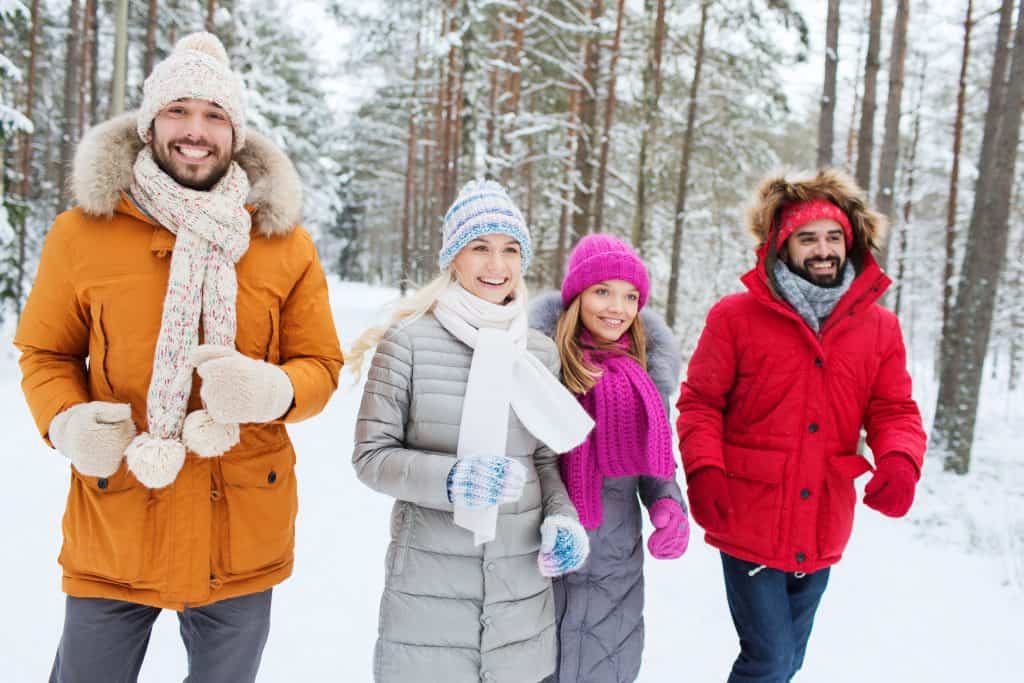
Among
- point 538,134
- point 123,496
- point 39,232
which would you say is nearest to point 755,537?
point 123,496

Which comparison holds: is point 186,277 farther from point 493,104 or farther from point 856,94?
point 856,94

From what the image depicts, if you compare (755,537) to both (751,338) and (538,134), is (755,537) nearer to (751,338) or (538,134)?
(751,338)

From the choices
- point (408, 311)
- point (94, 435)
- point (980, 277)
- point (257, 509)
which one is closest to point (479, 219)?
point (408, 311)

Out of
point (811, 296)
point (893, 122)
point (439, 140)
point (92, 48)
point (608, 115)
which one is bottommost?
point (811, 296)

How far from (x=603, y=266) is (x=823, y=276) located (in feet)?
3.26

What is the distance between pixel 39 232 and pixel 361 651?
20.2m

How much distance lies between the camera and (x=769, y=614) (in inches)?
109

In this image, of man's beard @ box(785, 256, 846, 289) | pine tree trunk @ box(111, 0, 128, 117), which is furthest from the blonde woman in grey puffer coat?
pine tree trunk @ box(111, 0, 128, 117)

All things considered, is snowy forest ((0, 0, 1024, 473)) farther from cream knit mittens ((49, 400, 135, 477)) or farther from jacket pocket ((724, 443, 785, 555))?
cream knit mittens ((49, 400, 135, 477))

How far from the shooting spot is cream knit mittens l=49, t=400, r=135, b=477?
6.32ft

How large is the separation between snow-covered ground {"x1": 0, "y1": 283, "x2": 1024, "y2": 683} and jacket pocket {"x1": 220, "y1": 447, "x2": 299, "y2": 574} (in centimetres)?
156

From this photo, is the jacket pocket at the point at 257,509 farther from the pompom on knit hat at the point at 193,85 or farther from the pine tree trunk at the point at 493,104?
the pine tree trunk at the point at 493,104

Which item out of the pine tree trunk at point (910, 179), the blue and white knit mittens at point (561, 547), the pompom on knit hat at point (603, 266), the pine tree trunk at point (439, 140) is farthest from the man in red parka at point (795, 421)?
the pine tree trunk at point (910, 179)

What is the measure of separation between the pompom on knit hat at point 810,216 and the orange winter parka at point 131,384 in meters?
2.11
